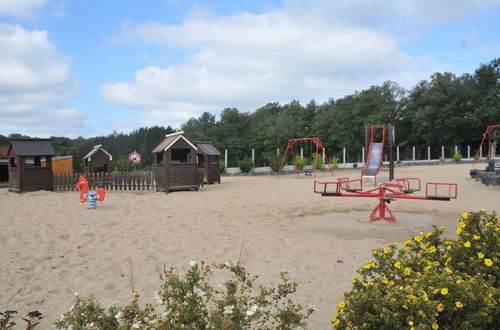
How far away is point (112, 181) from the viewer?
16750mm

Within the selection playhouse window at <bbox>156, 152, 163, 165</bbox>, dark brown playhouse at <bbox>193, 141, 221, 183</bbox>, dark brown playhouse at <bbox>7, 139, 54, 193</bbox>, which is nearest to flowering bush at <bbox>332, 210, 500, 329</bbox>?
playhouse window at <bbox>156, 152, 163, 165</bbox>

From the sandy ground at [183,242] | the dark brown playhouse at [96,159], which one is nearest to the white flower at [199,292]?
the sandy ground at [183,242]

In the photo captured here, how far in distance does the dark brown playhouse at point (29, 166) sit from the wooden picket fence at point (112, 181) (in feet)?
1.69

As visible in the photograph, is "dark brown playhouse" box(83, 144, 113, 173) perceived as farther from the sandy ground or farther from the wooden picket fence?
the sandy ground

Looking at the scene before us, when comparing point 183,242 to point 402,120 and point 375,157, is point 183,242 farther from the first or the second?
point 402,120

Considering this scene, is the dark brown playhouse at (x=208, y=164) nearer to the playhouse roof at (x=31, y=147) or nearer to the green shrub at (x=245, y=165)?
the playhouse roof at (x=31, y=147)

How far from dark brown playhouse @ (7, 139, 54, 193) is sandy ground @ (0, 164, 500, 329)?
5110 mm

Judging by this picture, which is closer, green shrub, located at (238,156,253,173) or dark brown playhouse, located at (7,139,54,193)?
dark brown playhouse, located at (7,139,54,193)

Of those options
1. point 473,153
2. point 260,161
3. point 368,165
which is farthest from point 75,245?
point 473,153

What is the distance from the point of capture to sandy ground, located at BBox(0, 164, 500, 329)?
4227 millimetres

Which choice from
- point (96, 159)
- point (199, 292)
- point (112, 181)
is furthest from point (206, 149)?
point (199, 292)

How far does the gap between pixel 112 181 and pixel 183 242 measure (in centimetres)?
1167

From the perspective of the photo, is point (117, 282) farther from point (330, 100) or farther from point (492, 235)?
point (330, 100)

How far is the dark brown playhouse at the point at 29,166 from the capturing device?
15.6 m
